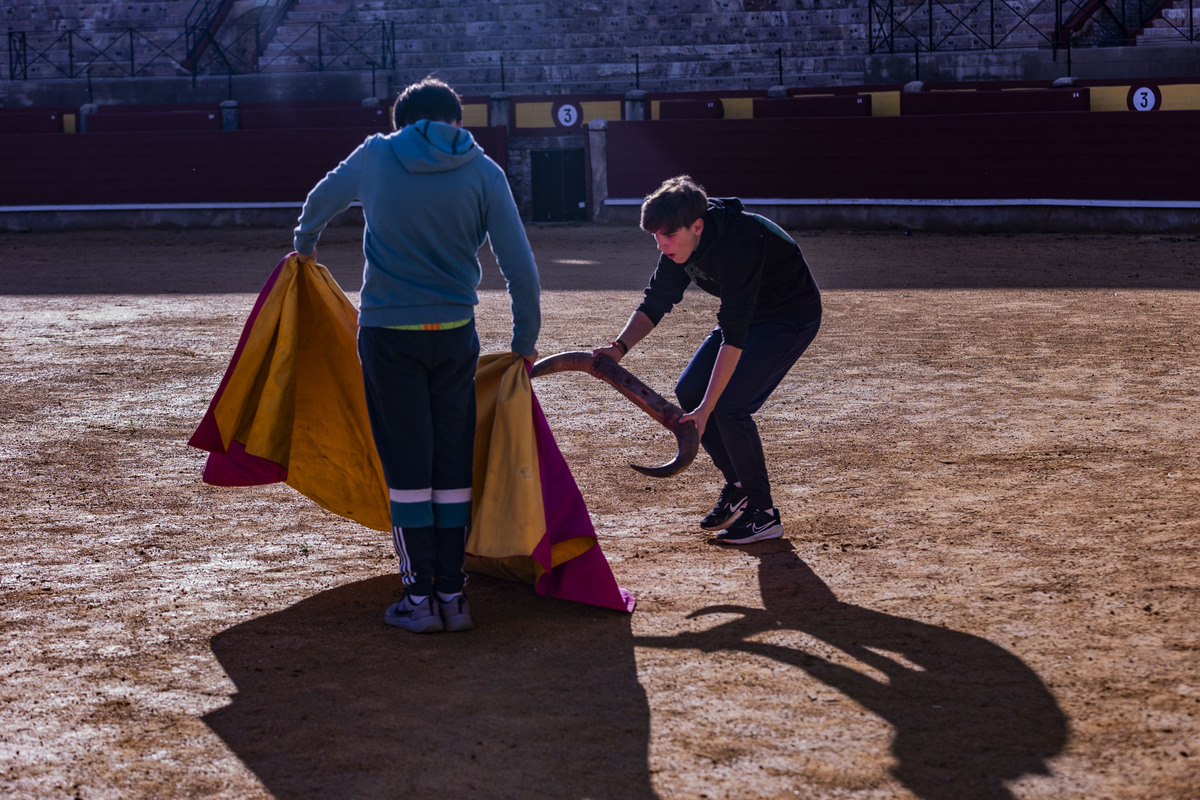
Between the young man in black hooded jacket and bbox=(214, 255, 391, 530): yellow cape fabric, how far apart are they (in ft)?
2.29

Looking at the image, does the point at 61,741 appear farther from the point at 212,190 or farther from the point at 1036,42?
the point at 1036,42

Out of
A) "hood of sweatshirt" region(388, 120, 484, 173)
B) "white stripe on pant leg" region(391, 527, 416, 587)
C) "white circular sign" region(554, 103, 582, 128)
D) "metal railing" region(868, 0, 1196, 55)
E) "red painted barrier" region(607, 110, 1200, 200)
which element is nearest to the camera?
"hood of sweatshirt" region(388, 120, 484, 173)

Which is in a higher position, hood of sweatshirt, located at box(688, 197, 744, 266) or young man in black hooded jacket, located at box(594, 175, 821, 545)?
hood of sweatshirt, located at box(688, 197, 744, 266)

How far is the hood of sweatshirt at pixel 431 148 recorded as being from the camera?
2.64 m

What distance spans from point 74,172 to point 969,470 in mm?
13867

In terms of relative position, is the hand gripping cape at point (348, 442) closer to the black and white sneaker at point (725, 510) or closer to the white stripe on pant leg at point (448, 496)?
the white stripe on pant leg at point (448, 496)

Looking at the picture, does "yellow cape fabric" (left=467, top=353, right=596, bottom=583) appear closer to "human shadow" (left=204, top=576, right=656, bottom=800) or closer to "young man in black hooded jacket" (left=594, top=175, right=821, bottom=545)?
"human shadow" (left=204, top=576, right=656, bottom=800)

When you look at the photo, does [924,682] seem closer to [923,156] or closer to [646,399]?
[646,399]

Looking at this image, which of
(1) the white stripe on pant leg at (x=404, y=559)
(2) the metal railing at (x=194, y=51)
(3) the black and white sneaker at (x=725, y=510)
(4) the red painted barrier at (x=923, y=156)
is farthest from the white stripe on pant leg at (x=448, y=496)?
(2) the metal railing at (x=194, y=51)

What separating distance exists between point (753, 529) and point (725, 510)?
0.45ft

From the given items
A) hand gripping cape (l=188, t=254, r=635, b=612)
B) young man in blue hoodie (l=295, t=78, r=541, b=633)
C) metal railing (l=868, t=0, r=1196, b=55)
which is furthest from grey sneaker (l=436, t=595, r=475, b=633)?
metal railing (l=868, t=0, r=1196, b=55)

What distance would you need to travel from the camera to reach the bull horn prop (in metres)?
3.13

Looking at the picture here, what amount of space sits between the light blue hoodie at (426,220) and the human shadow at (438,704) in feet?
2.41

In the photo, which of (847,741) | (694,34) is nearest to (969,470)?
(847,741)
